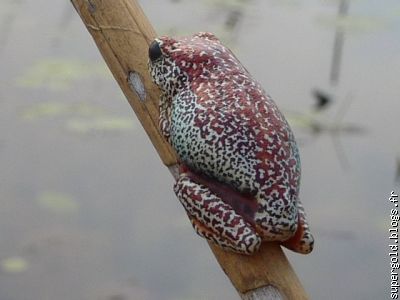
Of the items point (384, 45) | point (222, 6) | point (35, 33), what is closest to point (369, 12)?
point (384, 45)

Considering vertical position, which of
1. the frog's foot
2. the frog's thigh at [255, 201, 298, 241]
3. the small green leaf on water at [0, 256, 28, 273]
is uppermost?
the frog's thigh at [255, 201, 298, 241]

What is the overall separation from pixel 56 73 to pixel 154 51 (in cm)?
274

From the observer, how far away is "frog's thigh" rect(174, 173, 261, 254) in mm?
1335

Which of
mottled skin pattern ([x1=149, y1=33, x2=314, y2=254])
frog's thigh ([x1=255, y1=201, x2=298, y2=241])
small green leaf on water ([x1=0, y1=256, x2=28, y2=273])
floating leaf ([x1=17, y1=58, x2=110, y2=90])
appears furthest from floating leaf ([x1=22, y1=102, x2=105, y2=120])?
frog's thigh ([x1=255, y1=201, x2=298, y2=241])

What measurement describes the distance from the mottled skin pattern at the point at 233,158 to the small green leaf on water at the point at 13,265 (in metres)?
1.92

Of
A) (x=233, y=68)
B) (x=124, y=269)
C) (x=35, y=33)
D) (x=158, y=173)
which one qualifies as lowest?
(x=124, y=269)

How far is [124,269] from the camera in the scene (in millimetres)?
3246

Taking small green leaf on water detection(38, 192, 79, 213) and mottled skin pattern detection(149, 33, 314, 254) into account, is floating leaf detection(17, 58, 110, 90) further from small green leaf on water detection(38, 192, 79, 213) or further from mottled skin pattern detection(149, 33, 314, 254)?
mottled skin pattern detection(149, 33, 314, 254)

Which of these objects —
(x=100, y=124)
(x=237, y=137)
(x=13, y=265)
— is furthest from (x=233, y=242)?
(x=100, y=124)

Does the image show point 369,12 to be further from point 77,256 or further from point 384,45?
point 77,256

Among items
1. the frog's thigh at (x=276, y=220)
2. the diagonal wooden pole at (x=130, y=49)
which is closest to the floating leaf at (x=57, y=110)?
the diagonal wooden pole at (x=130, y=49)

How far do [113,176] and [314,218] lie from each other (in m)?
0.79

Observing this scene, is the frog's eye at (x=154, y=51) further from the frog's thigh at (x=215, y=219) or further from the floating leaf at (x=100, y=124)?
the floating leaf at (x=100, y=124)

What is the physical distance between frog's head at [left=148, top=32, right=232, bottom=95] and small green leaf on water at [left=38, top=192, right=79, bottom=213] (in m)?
2.03
